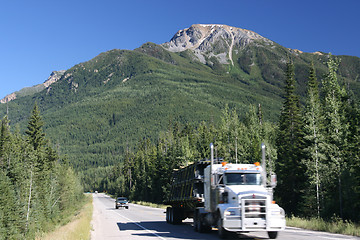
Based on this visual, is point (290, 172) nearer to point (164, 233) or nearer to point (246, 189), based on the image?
point (164, 233)

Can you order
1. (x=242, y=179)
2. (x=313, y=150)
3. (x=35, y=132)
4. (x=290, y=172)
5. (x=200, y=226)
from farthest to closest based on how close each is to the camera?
(x=35, y=132), (x=290, y=172), (x=313, y=150), (x=200, y=226), (x=242, y=179)

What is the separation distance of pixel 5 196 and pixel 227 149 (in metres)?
33.3

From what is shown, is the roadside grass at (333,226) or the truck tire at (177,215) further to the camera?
the truck tire at (177,215)

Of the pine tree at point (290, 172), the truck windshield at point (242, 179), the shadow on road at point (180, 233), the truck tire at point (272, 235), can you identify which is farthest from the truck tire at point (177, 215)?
the pine tree at point (290, 172)

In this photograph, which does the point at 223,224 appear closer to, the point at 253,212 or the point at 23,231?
the point at 253,212

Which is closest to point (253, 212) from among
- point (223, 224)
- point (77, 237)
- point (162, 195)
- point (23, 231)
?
point (223, 224)

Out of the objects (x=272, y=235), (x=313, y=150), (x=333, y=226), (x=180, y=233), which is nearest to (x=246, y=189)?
(x=272, y=235)

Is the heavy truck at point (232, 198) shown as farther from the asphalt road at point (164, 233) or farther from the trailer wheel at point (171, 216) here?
the trailer wheel at point (171, 216)

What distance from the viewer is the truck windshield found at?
60.3 feet

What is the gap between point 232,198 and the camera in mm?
17172

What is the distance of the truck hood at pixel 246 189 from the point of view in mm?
16703

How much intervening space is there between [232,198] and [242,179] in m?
1.57

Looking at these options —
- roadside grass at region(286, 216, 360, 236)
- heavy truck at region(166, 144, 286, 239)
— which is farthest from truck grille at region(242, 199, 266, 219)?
roadside grass at region(286, 216, 360, 236)

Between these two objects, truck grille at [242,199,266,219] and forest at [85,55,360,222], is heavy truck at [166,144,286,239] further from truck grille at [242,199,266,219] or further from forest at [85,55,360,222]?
forest at [85,55,360,222]
